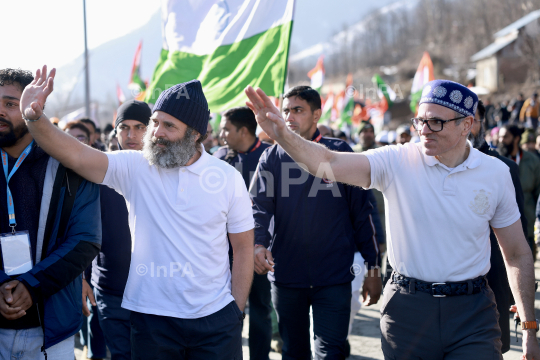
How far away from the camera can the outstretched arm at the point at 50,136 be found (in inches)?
101

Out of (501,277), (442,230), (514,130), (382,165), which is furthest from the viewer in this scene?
(514,130)

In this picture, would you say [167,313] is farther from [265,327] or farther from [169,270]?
[265,327]

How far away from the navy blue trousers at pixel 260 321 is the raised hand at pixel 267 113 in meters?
2.53

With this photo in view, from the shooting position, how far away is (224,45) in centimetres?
589

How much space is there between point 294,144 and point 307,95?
1668mm

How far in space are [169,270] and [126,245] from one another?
1.27 m

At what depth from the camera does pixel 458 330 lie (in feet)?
9.60

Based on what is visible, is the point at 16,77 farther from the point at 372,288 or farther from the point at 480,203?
the point at 372,288

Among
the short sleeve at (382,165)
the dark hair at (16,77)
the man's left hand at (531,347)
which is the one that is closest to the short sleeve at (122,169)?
the dark hair at (16,77)

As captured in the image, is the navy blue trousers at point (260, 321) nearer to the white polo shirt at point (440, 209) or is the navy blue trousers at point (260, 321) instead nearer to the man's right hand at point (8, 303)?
the white polo shirt at point (440, 209)

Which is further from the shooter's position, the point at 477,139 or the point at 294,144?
the point at 477,139

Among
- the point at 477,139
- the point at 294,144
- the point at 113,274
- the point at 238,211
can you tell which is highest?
the point at 477,139

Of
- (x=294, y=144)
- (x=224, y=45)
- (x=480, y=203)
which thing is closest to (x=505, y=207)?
(x=480, y=203)

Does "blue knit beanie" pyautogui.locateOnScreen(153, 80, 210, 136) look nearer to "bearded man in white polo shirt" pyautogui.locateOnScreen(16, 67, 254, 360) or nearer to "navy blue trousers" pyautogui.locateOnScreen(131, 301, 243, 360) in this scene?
"bearded man in white polo shirt" pyautogui.locateOnScreen(16, 67, 254, 360)
